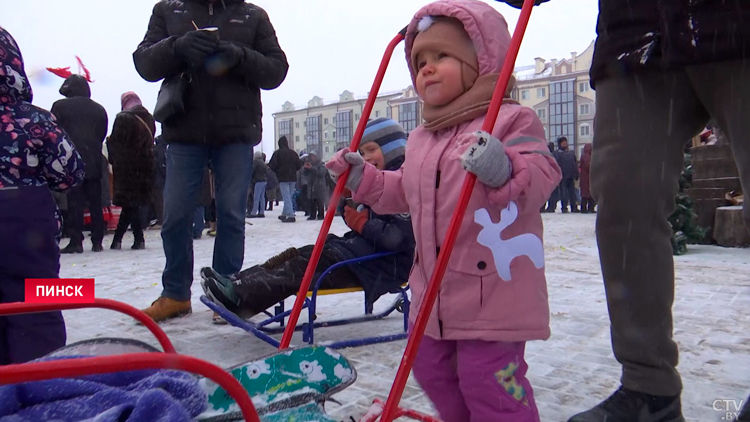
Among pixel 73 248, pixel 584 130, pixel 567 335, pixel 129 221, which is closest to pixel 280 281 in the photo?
pixel 567 335

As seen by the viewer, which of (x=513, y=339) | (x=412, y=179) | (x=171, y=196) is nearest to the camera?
(x=513, y=339)

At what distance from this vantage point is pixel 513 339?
73.3 inches

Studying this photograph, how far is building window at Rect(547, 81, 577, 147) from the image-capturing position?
201 feet

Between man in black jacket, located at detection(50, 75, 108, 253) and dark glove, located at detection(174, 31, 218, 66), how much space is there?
435cm

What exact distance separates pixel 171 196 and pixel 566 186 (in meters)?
13.5

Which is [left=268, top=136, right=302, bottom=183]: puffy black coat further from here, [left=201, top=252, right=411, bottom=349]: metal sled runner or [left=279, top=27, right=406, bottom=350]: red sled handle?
[left=279, top=27, right=406, bottom=350]: red sled handle

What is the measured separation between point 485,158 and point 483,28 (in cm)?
58

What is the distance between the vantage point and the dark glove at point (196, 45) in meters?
3.60

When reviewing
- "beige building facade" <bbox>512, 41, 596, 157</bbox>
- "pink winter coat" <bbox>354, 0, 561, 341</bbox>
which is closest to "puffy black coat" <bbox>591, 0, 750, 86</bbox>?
"pink winter coat" <bbox>354, 0, 561, 341</bbox>

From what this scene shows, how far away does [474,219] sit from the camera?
6.45 ft

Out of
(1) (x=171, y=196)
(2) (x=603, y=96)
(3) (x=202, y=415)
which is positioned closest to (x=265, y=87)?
(1) (x=171, y=196)

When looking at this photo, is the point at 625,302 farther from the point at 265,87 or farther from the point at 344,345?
the point at 265,87

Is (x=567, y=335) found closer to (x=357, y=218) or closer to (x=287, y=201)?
(x=357, y=218)

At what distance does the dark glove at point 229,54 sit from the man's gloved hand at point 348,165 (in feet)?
5.99
